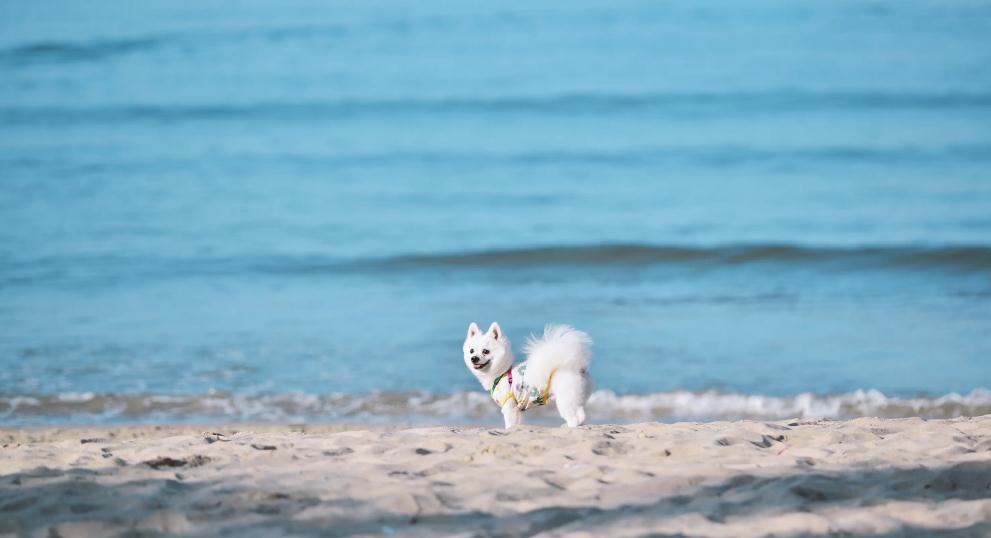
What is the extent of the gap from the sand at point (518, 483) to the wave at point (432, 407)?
2.44 metres

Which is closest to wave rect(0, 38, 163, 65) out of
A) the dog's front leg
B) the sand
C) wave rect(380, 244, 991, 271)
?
wave rect(380, 244, 991, 271)

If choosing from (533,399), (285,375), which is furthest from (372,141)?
(533,399)

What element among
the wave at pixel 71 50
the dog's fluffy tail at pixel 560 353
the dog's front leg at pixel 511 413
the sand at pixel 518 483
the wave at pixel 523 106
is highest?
the wave at pixel 71 50

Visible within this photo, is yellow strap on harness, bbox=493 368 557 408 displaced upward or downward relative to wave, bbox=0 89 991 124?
downward

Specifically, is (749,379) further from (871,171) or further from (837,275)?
(871,171)

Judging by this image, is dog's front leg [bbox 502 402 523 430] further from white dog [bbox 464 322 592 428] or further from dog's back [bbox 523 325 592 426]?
dog's back [bbox 523 325 592 426]

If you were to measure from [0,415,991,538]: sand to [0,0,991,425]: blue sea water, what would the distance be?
9.51 ft

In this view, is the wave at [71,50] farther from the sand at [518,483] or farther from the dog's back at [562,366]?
the dog's back at [562,366]

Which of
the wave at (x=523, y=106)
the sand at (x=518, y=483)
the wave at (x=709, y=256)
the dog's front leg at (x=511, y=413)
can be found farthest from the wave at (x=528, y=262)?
the wave at (x=523, y=106)

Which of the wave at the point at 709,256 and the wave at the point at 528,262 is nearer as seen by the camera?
the wave at the point at 528,262

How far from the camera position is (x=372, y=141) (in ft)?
74.6

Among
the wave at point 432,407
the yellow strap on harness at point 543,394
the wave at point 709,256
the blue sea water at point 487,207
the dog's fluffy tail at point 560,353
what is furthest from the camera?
the wave at point 709,256

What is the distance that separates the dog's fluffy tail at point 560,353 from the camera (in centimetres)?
594

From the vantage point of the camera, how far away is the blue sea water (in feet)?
31.3
